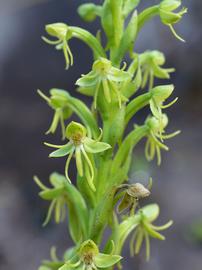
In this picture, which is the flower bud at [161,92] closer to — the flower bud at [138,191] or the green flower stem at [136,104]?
the green flower stem at [136,104]

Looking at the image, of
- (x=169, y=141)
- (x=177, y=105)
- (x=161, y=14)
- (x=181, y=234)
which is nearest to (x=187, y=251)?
(x=181, y=234)

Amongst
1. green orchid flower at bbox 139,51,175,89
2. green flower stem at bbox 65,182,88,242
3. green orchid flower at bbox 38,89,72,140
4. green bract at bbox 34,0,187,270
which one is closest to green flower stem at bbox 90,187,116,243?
green bract at bbox 34,0,187,270

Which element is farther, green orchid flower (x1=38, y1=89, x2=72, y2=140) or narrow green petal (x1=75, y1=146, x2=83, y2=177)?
green orchid flower (x1=38, y1=89, x2=72, y2=140)

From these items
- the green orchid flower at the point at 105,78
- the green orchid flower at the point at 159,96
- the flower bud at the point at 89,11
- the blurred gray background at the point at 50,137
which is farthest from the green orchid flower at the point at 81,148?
the blurred gray background at the point at 50,137

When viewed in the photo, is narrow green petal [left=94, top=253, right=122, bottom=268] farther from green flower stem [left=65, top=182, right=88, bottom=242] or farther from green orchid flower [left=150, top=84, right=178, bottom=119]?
green orchid flower [left=150, top=84, right=178, bottom=119]

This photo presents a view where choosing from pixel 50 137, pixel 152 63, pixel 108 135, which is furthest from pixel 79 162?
pixel 50 137
